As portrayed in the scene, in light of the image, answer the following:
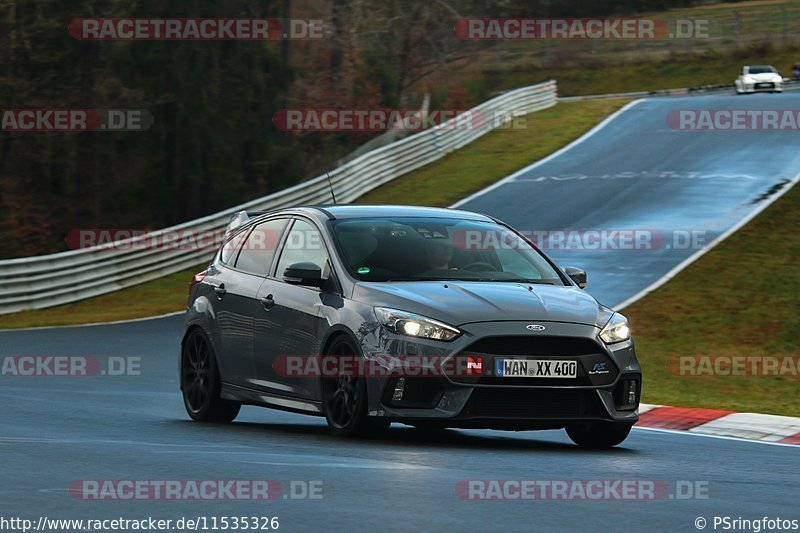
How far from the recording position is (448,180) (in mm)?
37375

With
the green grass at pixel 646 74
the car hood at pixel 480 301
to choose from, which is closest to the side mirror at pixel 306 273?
the car hood at pixel 480 301

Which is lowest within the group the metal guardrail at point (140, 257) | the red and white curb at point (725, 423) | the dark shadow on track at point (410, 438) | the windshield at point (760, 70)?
the metal guardrail at point (140, 257)

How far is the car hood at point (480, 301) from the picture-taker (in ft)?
32.9

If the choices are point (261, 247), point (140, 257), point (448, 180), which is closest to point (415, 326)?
point (261, 247)

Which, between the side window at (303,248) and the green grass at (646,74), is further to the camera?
the green grass at (646,74)

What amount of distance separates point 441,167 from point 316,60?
1748cm

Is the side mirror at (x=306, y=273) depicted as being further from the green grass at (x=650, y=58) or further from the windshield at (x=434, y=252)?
the green grass at (x=650, y=58)

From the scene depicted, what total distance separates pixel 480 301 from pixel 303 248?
178cm

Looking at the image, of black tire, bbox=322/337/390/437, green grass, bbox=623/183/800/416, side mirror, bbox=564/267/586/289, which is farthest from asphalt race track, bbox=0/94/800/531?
green grass, bbox=623/183/800/416

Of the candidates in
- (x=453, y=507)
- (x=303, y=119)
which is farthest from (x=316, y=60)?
(x=453, y=507)

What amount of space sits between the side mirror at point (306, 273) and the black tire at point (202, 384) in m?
1.58

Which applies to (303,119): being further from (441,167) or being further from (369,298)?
(369,298)

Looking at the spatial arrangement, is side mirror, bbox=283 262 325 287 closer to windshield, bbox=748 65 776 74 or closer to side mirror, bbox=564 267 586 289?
side mirror, bbox=564 267 586 289

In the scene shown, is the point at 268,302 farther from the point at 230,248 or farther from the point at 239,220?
the point at 239,220
